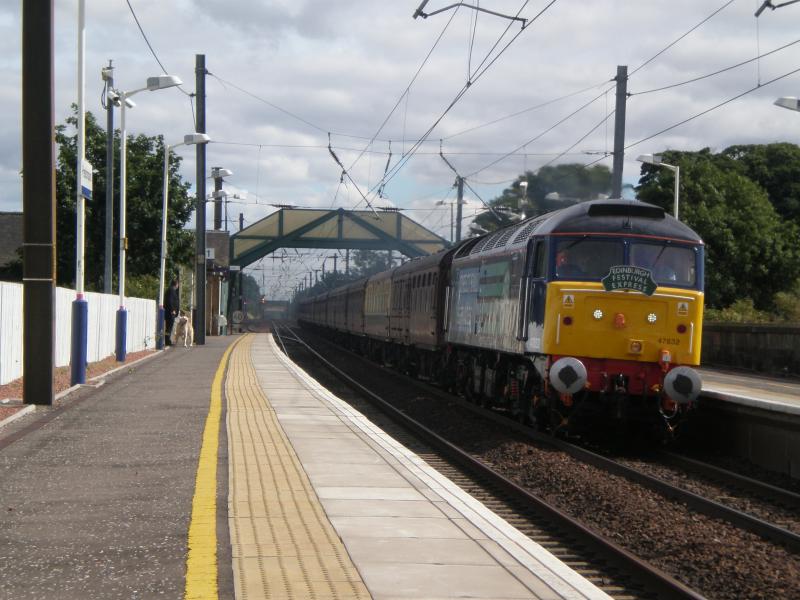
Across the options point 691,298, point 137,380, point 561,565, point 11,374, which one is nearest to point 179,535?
point 561,565

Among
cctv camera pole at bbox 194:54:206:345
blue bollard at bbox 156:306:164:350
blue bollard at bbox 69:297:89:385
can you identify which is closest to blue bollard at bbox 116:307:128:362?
blue bollard at bbox 156:306:164:350

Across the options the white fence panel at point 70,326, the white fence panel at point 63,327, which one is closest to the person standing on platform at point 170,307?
the white fence panel at point 70,326

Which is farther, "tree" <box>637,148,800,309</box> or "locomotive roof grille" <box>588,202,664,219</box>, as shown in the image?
"tree" <box>637,148,800,309</box>

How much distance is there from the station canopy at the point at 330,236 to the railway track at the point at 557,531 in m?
45.1

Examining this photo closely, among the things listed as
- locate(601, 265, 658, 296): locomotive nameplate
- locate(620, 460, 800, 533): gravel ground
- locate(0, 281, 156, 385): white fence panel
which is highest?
locate(601, 265, 658, 296): locomotive nameplate

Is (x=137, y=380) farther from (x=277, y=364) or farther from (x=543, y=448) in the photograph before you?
(x=543, y=448)

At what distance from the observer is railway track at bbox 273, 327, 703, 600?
7.62 metres

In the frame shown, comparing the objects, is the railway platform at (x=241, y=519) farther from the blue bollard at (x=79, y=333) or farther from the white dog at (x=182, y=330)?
the white dog at (x=182, y=330)

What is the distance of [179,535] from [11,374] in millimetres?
12964

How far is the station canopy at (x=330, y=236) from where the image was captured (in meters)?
61.0

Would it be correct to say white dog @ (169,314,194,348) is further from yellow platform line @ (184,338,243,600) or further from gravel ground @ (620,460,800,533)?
yellow platform line @ (184,338,243,600)

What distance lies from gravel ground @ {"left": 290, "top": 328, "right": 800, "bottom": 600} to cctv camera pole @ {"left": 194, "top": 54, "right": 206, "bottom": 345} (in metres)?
25.4

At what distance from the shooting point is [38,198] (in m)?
15.0

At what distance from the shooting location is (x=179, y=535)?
721 cm
